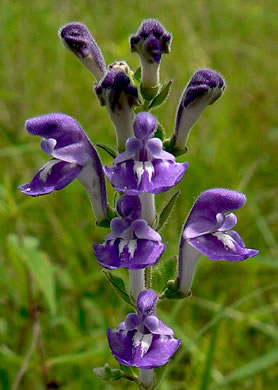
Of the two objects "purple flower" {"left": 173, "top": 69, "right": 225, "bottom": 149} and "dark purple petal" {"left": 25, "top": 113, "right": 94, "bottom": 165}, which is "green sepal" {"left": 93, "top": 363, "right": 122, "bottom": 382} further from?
"purple flower" {"left": 173, "top": 69, "right": 225, "bottom": 149}

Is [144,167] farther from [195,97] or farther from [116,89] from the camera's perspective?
[195,97]

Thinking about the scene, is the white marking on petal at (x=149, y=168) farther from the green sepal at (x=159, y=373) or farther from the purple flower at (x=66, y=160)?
the green sepal at (x=159, y=373)

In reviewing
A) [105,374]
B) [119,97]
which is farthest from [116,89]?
[105,374]

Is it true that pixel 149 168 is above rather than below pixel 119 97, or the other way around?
below

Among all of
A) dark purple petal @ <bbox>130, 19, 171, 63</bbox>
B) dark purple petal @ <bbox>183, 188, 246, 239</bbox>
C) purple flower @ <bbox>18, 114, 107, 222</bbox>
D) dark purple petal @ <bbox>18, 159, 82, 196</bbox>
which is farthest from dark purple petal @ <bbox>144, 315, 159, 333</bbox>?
dark purple petal @ <bbox>130, 19, 171, 63</bbox>

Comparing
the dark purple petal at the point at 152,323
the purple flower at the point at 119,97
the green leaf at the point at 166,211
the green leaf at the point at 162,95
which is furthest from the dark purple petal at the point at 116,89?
the dark purple petal at the point at 152,323
